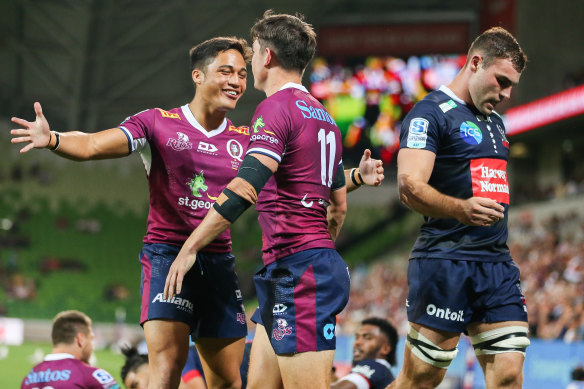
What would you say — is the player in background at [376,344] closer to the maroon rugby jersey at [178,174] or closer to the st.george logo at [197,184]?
the maroon rugby jersey at [178,174]

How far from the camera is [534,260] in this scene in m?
19.5

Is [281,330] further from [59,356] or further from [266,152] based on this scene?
[59,356]

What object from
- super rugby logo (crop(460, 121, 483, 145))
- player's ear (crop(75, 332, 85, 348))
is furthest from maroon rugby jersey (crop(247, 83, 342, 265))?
player's ear (crop(75, 332, 85, 348))

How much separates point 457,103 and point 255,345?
6.38 ft

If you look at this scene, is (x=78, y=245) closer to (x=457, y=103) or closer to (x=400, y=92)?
(x=400, y=92)

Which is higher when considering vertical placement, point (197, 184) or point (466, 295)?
point (197, 184)

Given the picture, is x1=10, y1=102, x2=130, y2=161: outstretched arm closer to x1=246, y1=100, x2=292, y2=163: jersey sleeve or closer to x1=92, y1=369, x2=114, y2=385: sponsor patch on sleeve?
x1=246, y1=100, x2=292, y2=163: jersey sleeve

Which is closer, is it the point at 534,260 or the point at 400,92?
the point at 534,260

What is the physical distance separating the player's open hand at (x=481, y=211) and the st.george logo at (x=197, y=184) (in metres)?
1.65

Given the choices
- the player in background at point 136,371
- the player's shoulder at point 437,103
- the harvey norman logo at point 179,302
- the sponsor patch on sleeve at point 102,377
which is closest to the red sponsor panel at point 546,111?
the player in background at point 136,371

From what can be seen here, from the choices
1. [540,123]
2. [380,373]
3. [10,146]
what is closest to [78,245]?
[10,146]

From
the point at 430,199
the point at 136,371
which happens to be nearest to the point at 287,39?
the point at 430,199

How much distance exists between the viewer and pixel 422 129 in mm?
4699

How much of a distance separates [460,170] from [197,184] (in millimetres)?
1647
